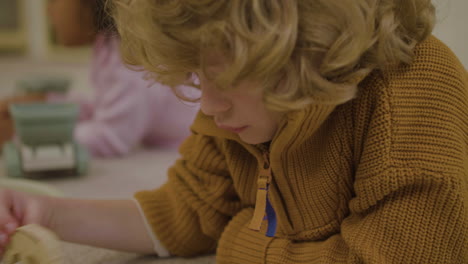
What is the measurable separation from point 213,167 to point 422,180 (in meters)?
0.22

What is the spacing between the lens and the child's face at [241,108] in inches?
13.3

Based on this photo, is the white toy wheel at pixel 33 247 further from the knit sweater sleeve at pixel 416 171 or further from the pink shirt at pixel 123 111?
the pink shirt at pixel 123 111

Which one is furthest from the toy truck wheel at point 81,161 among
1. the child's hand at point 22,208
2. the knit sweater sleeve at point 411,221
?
the knit sweater sleeve at point 411,221

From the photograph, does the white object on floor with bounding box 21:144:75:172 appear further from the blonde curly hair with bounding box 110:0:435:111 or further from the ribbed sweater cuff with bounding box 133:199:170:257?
the blonde curly hair with bounding box 110:0:435:111

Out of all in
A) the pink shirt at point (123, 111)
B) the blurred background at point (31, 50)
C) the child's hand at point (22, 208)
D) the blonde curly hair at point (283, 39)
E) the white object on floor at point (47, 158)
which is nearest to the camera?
the blonde curly hair at point (283, 39)

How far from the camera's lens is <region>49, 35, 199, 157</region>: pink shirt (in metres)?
1.16

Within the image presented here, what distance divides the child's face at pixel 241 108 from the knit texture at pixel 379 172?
2cm

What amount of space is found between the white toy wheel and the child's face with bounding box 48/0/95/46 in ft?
2.83

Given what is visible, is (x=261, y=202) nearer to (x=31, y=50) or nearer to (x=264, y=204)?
(x=264, y=204)

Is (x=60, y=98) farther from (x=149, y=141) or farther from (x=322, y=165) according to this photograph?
(x=322, y=165)

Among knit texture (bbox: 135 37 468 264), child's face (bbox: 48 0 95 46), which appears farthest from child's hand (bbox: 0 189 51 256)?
child's face (bbox: 48 0 95 46)

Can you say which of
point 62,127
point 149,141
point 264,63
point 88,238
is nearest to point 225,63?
point 264,63

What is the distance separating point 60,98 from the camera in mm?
1298

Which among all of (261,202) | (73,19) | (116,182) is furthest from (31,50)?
(261,202)
